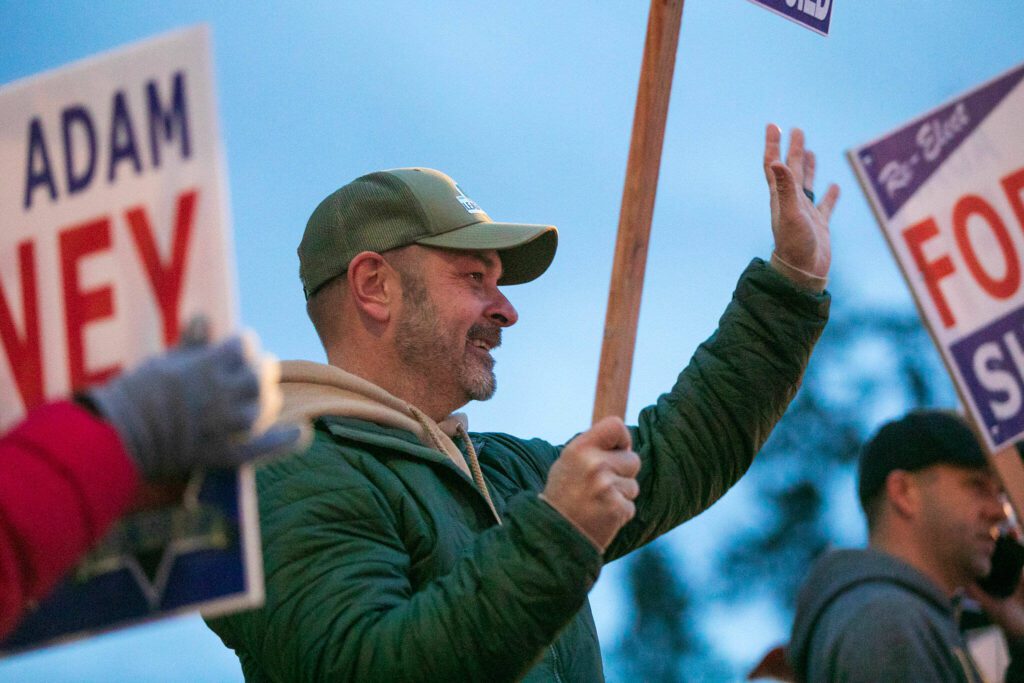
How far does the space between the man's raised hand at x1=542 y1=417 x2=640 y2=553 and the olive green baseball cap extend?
1152 mm

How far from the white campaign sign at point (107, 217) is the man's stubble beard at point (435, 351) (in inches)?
67.6

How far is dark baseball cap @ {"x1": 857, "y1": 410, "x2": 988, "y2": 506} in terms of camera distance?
3062mm

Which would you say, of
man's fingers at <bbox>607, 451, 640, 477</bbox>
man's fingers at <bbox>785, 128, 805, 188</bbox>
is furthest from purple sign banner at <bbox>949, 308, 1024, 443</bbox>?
man's fingers at <bbox>785, 128, 805, 188</bbox>

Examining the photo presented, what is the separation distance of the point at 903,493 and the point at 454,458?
117cm

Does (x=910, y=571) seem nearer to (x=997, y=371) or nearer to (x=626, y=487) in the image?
(x=997, y=371)

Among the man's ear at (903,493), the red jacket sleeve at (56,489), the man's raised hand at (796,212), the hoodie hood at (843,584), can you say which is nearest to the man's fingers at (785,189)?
the man's raised hand at (796,212)

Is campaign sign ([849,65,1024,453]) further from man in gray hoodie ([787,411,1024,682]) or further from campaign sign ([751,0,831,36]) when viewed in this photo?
campaign sign ([751,0,831,36])

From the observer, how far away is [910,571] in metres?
2.79

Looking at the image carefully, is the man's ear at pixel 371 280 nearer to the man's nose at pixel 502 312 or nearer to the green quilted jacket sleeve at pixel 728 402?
the man's nose at pixel 502 312

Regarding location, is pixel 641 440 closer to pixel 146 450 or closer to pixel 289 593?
pixel 289 593

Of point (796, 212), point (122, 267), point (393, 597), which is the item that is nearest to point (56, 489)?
point (122, 267)

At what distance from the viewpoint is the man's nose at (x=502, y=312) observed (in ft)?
13.4

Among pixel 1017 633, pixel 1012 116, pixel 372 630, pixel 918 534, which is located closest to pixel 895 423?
pixel 918 534

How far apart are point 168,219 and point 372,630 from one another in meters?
1.10
